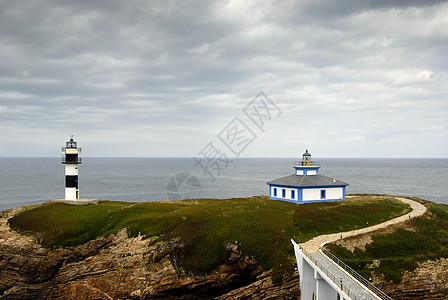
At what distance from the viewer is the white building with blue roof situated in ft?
164

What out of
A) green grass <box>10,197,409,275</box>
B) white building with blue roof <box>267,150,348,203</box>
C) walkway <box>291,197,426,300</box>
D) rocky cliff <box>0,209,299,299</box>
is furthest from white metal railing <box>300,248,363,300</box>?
white building with blue roof <box>267,150,348,203</box>

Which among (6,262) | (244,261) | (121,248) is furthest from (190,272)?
(6,262)

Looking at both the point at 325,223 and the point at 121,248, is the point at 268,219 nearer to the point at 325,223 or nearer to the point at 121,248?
the point at 325,223

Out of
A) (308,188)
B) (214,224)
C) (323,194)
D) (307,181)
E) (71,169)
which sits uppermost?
(71,169)

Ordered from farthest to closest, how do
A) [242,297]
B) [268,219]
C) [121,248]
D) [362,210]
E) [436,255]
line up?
[362,210] → [268,219] → [121,248] → [436,255] → [242,297]

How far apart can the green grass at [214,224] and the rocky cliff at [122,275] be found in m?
1.03

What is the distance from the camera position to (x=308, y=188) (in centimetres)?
4994

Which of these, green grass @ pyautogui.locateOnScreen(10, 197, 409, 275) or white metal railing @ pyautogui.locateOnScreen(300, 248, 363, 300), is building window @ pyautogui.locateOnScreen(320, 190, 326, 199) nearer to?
green grass @ pyautogui.locateOnScreen(10, 197, 409, 275)

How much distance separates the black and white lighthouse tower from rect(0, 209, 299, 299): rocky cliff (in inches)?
653

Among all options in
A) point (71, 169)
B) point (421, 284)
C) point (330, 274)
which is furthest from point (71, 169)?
point (421, 284)

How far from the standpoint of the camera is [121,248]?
36031mm

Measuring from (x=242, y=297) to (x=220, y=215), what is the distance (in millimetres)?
10972

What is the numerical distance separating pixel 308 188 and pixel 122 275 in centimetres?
2842

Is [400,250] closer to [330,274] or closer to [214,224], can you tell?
[330,274]
